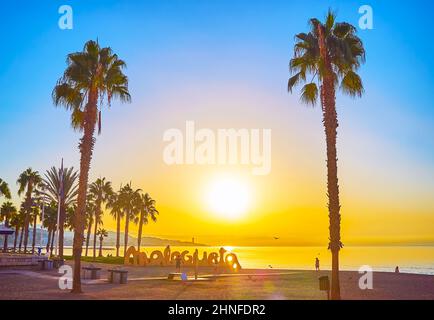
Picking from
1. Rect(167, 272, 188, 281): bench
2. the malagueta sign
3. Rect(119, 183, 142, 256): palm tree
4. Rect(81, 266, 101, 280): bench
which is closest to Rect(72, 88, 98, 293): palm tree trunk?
Rect(81, 266, 101, 280): bench

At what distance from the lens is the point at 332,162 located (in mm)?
22531

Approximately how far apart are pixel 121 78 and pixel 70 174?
124 ft

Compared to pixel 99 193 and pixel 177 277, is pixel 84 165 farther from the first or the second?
pixel 99 193

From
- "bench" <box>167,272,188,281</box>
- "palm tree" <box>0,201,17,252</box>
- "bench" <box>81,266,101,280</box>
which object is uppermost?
"palm tree" <box>0,201,17,252</box>

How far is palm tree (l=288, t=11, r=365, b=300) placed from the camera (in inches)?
885

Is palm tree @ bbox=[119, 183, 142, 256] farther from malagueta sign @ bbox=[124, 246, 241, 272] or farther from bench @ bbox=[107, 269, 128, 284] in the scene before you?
bench @ bbox=[107, 269, 128, 284]

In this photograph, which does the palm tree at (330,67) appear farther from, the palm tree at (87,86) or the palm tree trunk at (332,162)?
the palm tree at (87,86)

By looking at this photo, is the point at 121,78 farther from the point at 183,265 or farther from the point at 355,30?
the point at 183,265

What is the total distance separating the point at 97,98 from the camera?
1061 inches

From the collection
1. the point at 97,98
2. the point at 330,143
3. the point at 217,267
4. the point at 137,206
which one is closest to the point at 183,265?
the point at 217,267

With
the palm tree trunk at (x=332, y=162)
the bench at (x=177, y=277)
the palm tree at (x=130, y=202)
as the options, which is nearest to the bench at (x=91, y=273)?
the bench at (x=177, y=277)

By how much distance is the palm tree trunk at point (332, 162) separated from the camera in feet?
70.5

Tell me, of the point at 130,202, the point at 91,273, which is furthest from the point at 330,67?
the point at 130,202
